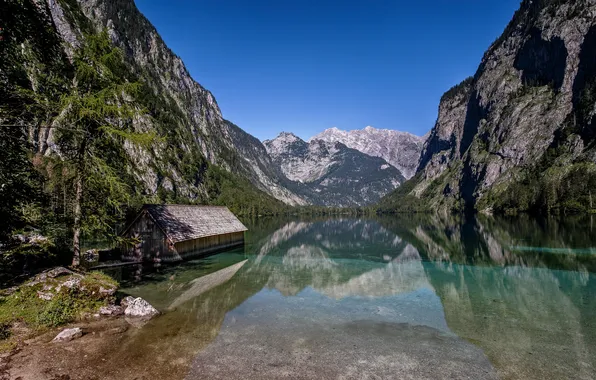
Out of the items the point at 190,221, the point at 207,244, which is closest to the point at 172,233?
the point at 190,221

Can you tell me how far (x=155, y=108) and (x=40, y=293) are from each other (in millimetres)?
189652

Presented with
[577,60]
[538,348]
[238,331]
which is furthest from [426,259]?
[577,60]

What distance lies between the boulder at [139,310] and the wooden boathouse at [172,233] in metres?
14.1

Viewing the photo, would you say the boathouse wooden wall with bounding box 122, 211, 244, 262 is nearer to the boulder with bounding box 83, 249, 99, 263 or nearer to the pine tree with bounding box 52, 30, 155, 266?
the boulder with bounding box 83, 249, 99, 263

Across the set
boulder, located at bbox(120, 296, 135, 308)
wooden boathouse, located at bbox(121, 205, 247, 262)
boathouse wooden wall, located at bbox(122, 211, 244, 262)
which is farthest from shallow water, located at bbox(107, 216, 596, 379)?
wooden boathouse, located at bbox(121, 205, 247, 262)

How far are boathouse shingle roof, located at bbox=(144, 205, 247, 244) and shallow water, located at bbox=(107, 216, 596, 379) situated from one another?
4.78 meters

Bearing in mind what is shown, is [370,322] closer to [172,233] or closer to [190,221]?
[172,233]

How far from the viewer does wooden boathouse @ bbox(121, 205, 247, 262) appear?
35.7 meters

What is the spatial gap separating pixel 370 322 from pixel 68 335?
48.0 ft

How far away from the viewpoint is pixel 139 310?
17703mm

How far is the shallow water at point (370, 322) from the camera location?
12133 mm

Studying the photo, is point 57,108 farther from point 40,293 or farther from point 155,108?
point 155,108

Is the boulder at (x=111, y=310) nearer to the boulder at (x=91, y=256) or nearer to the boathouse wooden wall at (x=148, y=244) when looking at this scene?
the boathouse wooden wall at (x=148, y=244)

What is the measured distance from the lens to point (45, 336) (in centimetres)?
1350
